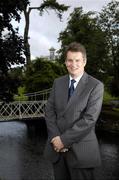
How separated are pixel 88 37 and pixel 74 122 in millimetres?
35168

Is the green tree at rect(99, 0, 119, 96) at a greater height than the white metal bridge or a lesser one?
greater

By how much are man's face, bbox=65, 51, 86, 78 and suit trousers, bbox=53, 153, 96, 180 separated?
0.65 meters

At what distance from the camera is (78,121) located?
3633mm

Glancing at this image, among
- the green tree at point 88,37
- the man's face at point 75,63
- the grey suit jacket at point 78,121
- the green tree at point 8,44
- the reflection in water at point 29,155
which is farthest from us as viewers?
the green tree at point 88,37

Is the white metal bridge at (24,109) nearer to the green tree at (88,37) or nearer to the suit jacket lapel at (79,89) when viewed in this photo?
the green tree at (88,37)

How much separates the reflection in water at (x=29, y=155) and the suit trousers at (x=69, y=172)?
767 centimetres

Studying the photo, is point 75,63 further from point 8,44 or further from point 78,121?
point 8,44

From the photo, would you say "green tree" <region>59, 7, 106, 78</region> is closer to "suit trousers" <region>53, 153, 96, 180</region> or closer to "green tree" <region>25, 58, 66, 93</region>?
"green tree" <region>25, 58, 66, 93</region>

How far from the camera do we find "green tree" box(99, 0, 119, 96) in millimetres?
34781

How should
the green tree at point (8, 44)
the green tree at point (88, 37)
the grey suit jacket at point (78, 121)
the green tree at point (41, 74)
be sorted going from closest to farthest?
the grey suit jacket at point (78, 121)
the green tree at point (8, 44)
the green tree at point (41, 74)
the green tree at point (88, 37)

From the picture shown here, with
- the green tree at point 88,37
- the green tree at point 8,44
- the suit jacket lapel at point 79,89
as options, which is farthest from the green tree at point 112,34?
the suit jacket lapel at point 79,89

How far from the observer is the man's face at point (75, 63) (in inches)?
147

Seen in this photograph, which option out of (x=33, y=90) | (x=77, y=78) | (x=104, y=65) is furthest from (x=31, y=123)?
(x=77, y=78)

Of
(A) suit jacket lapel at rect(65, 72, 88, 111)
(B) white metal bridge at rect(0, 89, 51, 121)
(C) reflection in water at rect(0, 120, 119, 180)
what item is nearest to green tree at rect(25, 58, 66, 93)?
(B) white metal bridge at rect(0, 89, 51, 121)
